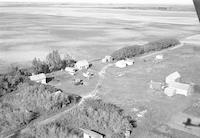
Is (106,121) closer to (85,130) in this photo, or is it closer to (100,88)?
(85,130)

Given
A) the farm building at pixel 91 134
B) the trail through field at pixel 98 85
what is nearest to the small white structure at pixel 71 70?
the trail through field at pixel 98 85

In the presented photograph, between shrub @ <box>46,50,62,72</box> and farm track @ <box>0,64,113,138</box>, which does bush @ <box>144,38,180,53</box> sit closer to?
shrub @ <box>46,50,62,72</box>

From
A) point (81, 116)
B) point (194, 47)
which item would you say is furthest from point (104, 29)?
point (81, 116)

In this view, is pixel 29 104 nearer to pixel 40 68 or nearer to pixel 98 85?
pixel 98 85

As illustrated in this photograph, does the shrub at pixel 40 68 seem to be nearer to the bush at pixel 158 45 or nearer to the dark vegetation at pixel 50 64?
the dark vegetation at pixel 50 64

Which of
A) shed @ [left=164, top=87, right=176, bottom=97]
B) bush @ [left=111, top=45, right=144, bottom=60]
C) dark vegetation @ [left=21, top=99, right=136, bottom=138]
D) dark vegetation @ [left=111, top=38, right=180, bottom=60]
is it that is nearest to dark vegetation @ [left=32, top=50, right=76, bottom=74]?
bush @ [left=111, top=45, right=144, bottom=60]

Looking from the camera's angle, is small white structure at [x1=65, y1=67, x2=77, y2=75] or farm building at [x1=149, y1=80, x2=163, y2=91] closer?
farm building at [x1=149, y1=80, x2=163, y2=91]

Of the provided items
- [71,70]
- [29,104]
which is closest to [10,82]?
[29,104]
